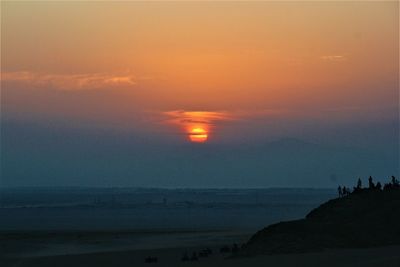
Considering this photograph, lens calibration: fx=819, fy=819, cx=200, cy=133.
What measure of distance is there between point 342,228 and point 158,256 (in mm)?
9305

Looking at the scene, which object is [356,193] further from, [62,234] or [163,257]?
[62,234]

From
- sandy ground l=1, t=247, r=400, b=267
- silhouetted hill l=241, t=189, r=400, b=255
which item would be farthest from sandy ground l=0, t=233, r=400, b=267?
silhouetted hill l=241, t=189, r=400, b=255

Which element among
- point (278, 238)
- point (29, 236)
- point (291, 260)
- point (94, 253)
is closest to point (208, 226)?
point (29, 236)

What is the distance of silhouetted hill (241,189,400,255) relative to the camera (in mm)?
30328

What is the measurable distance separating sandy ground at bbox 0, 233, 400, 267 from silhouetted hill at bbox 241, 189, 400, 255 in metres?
1.79

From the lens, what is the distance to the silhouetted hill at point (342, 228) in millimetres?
30328

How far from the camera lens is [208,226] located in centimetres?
6575

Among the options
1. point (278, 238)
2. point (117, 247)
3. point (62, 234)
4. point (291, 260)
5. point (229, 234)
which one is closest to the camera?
point (291, 260)

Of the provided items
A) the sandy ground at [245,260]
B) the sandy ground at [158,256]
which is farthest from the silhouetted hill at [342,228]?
the sandy ground at [245,260]

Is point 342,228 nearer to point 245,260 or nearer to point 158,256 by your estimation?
point 245,260

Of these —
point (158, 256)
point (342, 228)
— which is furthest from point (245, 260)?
point (158, 256)

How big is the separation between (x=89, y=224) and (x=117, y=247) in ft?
88.4

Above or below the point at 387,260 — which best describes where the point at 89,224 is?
above

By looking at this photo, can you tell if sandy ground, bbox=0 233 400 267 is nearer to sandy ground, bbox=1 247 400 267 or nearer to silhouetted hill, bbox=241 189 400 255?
sandy ground, bbox=1 247 400 267
